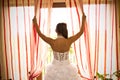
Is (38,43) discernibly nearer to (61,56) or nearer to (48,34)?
(48,34)

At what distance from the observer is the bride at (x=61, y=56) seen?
7.78ft

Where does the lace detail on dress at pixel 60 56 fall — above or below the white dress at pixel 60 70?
above

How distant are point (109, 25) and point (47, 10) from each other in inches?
35.4

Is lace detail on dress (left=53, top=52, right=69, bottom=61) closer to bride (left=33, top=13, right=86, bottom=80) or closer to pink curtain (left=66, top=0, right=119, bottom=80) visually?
bride (left=33, top=13, right=86, bottom=80)

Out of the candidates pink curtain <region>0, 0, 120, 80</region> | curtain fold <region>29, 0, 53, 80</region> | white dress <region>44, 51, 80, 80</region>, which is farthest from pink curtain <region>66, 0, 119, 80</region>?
white dress <region>44, 51, 80, 80</region>

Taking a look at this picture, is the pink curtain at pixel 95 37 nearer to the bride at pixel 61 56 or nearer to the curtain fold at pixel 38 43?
the curtain fold at pixel 38 43

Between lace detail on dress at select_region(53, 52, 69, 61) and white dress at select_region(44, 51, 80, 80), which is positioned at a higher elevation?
lace detail on dress at select_region(53, 52, 69, 61)

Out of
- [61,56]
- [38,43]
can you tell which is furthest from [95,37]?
[61,56]

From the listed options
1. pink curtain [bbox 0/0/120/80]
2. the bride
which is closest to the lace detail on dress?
the bride

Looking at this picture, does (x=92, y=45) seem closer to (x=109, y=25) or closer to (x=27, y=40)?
(x=109, y=25)

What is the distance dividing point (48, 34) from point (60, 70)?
83 cm

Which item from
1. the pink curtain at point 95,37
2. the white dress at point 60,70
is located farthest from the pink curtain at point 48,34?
the white dress at point 60,70

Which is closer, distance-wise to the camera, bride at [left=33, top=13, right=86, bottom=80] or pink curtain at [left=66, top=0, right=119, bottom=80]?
bride at [left=33, top=13, right=86, bottom=80]

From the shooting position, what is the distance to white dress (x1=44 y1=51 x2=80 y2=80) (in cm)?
245
